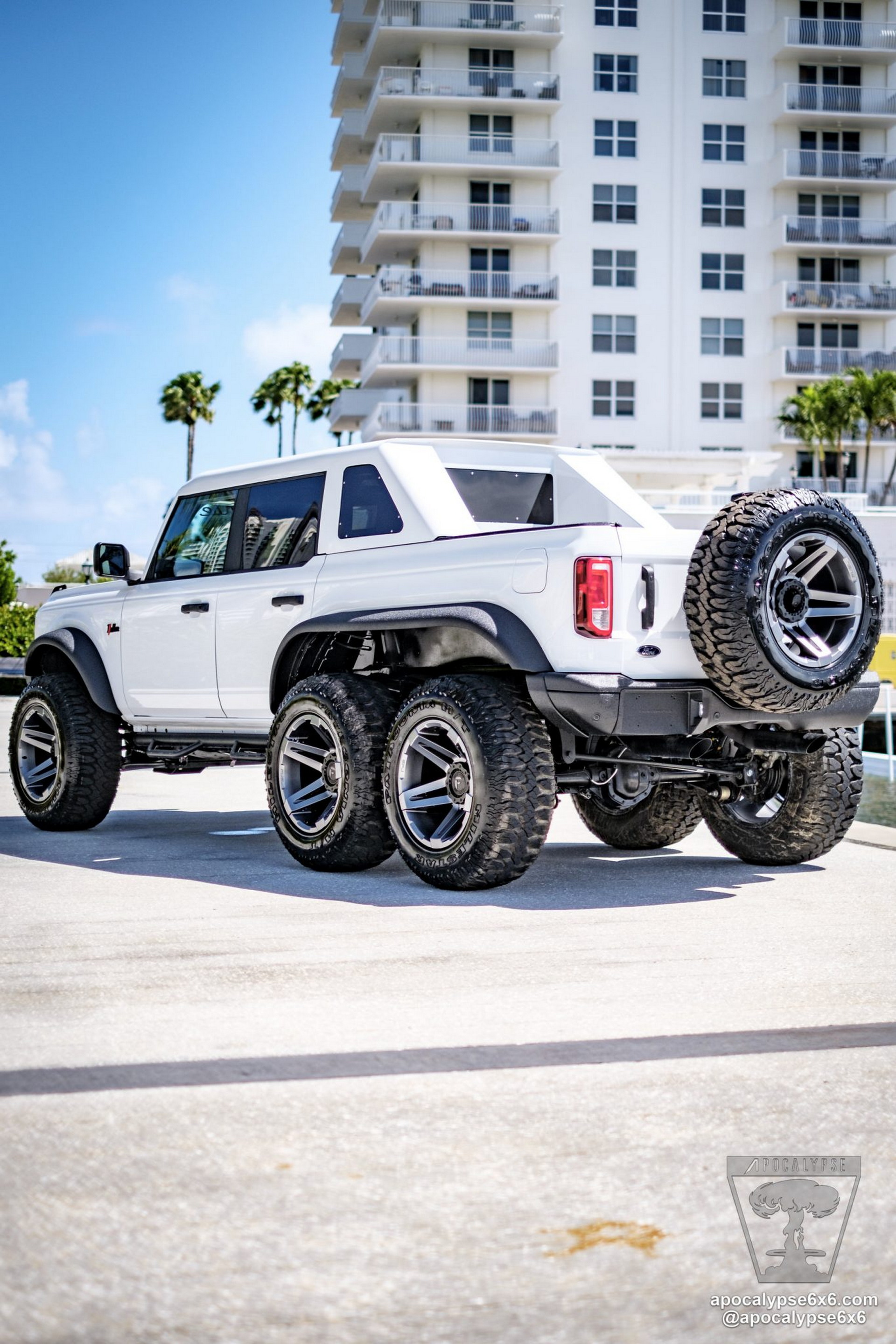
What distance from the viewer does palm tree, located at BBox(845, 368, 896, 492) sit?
189 feet

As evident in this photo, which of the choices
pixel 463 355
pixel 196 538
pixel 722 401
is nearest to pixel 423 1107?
pixel 196 538

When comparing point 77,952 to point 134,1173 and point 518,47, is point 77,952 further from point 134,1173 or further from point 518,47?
point 518,47

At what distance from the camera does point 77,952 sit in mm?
5812

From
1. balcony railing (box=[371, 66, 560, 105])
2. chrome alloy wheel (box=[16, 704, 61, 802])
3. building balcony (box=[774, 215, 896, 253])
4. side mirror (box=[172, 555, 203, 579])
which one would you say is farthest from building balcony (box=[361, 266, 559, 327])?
side mirror (box=[172, 555, 203, 579])

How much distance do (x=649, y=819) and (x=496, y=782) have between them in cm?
240

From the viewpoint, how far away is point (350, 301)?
6488 centimetres

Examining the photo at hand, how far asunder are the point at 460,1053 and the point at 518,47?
59.9 meters

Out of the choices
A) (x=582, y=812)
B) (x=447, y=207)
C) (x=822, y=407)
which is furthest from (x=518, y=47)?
(x=582, y=812)

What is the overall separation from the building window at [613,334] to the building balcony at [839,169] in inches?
305

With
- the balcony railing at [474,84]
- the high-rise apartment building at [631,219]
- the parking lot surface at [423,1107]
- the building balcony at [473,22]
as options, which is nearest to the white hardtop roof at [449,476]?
the parking lot surface at [423,1107]

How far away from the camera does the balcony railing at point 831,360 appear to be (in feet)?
197

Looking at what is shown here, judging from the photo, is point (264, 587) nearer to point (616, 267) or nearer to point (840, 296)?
point (616, 267)

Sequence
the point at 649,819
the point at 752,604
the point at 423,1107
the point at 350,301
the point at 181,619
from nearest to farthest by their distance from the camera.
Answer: the point at 423,1107, the point at 752,604, the point at 649,819, the point at 181,619, the point at 350,301

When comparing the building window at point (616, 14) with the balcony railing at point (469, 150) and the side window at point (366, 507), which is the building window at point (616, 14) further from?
the side window at point (366, 507)
